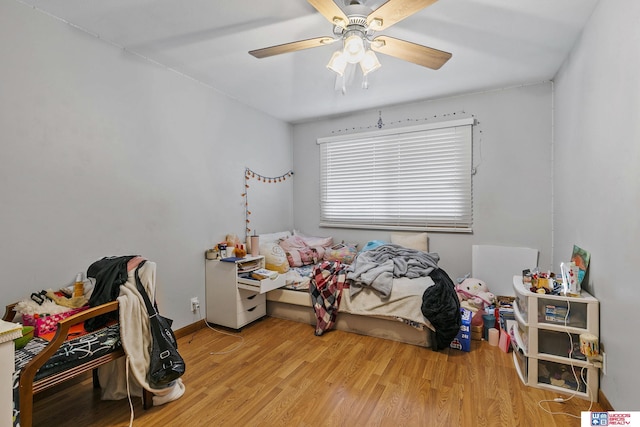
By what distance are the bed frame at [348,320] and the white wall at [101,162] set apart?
82 centimetres

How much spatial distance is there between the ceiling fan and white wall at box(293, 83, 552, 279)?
172 cm

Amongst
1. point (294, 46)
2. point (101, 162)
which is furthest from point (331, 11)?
point (101, 162)

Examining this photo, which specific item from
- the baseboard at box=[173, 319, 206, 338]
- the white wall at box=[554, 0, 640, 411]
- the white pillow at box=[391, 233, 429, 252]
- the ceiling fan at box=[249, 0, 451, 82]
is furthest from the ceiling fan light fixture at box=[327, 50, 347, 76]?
the baseboard at box=[173, 319, 206, 338]

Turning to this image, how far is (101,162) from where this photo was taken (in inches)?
92.7

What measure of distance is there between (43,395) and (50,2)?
2.56 metres

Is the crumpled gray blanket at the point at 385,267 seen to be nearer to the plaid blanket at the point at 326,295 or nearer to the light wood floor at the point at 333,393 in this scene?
the plaid blanket at the point at 326,295

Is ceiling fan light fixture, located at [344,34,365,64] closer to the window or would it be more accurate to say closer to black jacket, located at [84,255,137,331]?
black jacket, located at [84,255,137,331]

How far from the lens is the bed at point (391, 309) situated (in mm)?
2623

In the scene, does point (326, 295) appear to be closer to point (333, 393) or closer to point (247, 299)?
point (247, 299)

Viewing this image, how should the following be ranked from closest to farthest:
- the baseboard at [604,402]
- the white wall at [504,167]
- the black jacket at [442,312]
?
1. the baseboard at [604,402]
2. the black jacket at [442,312]
3. the white wall at [504,167]

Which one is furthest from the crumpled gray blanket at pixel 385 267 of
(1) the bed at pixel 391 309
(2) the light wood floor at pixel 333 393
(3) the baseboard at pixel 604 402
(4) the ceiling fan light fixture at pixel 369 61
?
(4) the ceiling fan light fixture at pixel 369 61

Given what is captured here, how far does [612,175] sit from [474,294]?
1.74 metres

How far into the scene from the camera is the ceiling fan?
1594mm

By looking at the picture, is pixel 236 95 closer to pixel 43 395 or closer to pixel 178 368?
pixel 178 368
